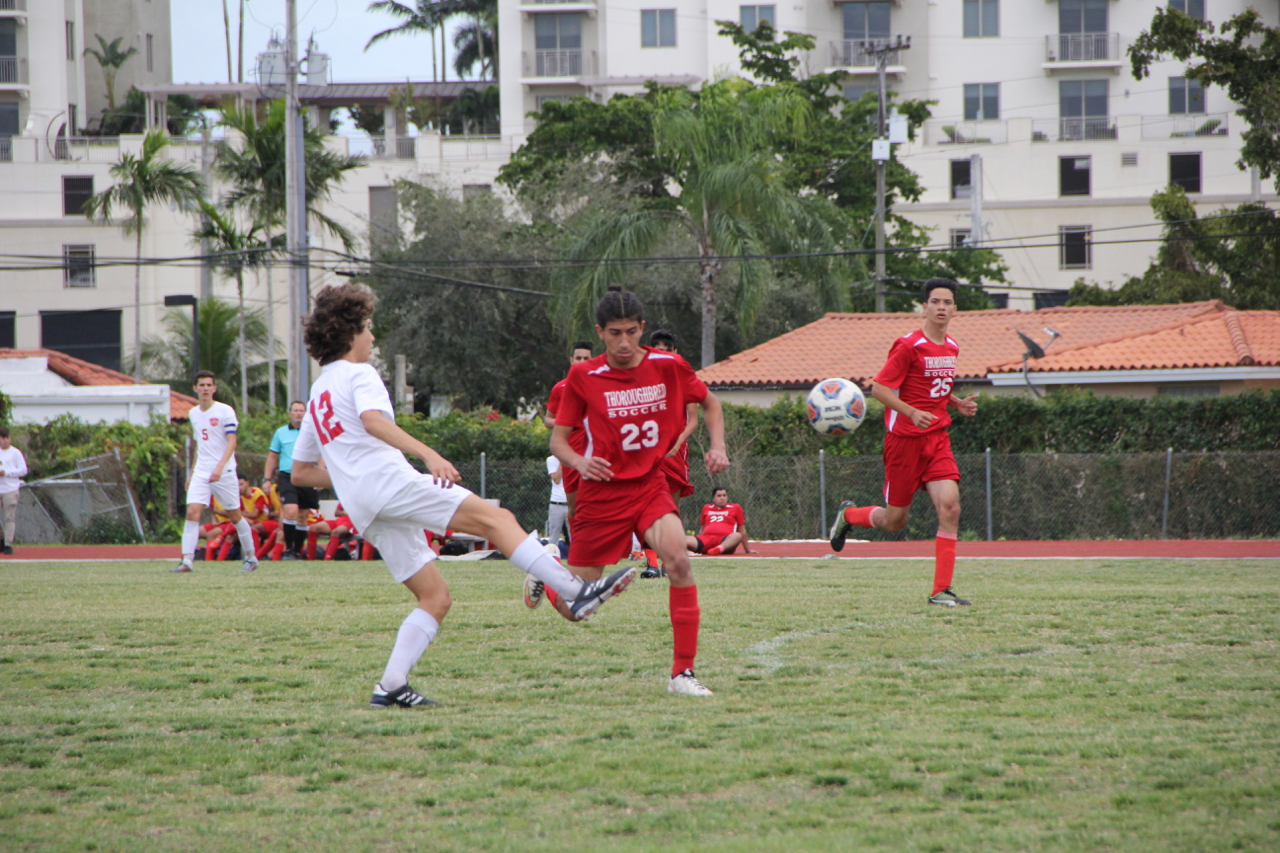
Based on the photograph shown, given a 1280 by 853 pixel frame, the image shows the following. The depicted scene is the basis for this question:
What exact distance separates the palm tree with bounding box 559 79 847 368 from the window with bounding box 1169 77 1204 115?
33828 mm

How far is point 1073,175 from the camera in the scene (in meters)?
54.3

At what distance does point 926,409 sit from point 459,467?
15.5 m

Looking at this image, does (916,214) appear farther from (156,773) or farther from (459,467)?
(156,773)

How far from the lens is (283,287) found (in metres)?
56.3

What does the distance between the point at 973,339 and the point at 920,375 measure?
23030 mm

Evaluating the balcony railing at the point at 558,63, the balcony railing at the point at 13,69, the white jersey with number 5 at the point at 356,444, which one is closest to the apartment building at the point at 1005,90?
the balcony railing at the point at 558,63

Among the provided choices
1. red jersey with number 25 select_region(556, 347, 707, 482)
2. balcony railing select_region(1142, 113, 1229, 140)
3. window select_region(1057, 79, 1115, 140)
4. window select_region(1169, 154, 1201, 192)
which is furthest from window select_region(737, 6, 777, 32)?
red jersey with number 25 select_region(556, 347, 707, 482)

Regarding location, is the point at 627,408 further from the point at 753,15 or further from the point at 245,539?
the point at 753,15

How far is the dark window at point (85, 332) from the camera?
179 feet

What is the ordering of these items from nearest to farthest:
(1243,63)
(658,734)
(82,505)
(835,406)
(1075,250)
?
(658,734) → (835,406) → (82,505) → (1243,63) → (1075,250)

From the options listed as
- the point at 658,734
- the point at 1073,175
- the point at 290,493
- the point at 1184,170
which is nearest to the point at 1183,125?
the point at 1184,170

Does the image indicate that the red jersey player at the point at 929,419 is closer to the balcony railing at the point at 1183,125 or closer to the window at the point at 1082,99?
the balcony railing at the point at 1183,125

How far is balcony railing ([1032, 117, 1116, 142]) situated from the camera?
5697 cm

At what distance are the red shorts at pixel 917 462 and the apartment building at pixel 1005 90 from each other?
45065 millimetres
